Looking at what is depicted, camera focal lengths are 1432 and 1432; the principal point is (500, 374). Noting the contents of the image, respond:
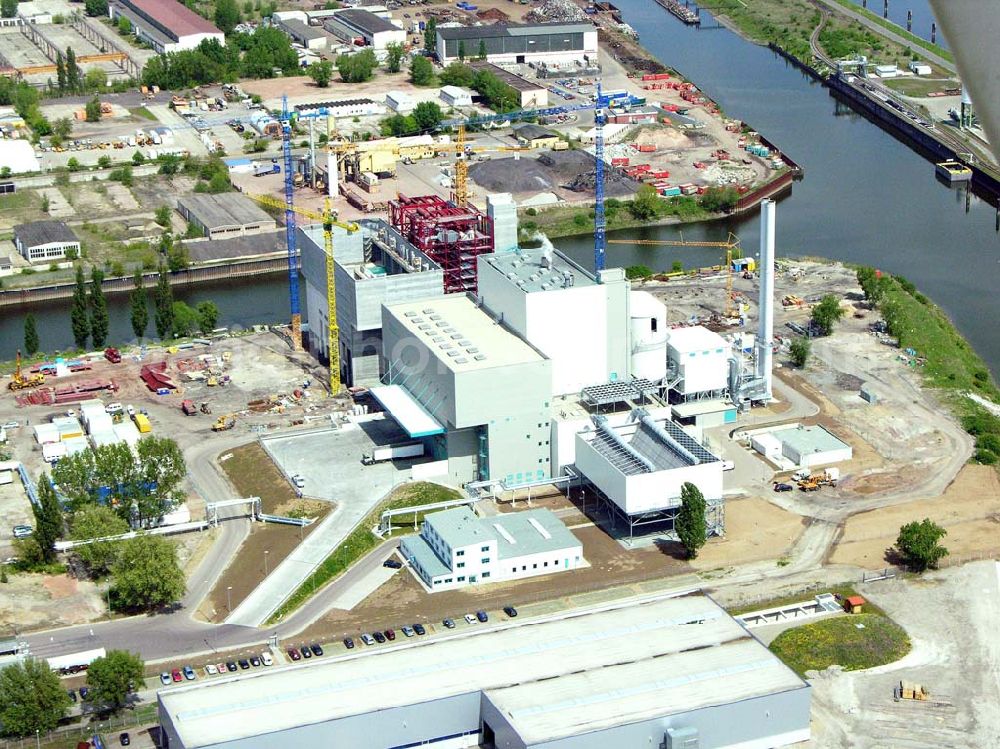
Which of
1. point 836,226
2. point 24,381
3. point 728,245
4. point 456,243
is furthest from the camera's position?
point 836,226

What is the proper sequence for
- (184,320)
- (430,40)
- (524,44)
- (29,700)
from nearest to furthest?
(29,700)
(184,320)
(524,44)
(430,40)

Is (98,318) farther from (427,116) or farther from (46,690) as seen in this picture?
(427,116)

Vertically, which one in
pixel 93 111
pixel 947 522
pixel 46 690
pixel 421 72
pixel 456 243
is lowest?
pixel 947 522

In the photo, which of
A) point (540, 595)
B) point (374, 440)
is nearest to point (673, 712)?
point (540, 595)

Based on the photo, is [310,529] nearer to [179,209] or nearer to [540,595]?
[540,595]

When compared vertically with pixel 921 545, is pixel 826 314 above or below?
above

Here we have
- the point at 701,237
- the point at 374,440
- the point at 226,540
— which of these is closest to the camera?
the point at 226,540

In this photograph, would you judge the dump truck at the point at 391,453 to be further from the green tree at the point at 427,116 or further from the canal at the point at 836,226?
the green tree at the point at 427,116

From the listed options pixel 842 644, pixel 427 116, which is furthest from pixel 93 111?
pixel 842 644
